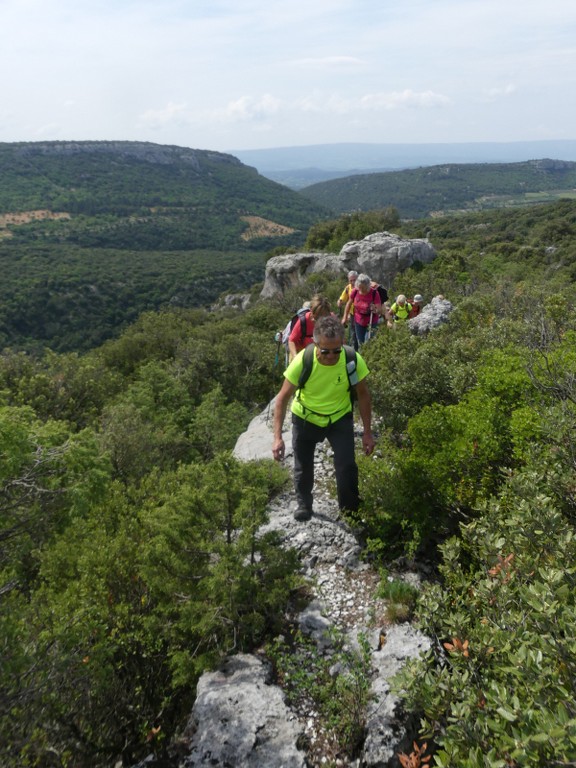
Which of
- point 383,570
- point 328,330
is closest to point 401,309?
point 328,330

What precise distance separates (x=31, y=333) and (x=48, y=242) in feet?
155

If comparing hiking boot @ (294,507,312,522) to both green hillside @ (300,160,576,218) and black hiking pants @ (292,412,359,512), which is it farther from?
green hillside @ (300,160,576,218)

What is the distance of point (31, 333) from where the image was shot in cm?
5866

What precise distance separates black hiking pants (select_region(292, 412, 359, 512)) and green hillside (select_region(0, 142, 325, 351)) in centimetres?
5833

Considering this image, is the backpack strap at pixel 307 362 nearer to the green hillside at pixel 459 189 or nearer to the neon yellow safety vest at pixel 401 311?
the neon yellow safety vest at pixel 401 311

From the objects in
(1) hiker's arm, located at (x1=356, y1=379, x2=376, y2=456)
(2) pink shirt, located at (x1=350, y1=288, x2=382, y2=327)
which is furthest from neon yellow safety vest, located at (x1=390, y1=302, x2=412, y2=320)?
(1) hiker's arm, located at (x1=356, y1=379, x2=376, y2=456)

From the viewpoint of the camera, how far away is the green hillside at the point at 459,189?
6216 inches

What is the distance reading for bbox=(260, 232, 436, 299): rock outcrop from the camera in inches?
1184

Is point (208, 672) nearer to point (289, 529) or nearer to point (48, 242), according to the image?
point (289, 529)

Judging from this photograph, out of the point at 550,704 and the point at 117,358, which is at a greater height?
the point at 550,704

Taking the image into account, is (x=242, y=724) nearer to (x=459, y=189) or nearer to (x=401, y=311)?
(x=401, y=311)

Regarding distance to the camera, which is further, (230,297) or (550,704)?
(230,297)

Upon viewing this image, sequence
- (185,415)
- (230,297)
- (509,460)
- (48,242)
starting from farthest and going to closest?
1. (48,242)
2. (230,297)
3. (185,415)
4. (509,460)

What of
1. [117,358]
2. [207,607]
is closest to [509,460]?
[207,607]
